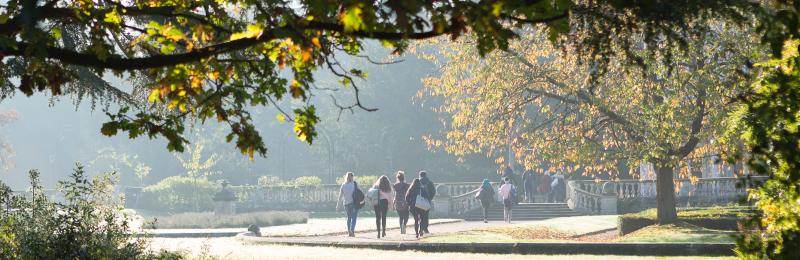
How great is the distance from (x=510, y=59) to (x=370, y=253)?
886 centimetres

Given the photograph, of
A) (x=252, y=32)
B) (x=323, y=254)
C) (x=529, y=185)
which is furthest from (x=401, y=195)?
(x=529, y=185)

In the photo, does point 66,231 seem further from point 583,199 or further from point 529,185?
point 529,185

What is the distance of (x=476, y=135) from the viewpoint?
27312mm

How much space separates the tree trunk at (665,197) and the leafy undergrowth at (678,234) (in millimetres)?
434

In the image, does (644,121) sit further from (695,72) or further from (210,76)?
(210,76)

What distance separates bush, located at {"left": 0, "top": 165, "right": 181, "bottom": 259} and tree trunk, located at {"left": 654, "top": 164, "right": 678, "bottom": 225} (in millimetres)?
14322

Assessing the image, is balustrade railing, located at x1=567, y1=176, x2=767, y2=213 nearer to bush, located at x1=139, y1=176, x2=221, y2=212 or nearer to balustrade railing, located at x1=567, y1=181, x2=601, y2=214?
balustrade railing, located at x1=567, y1=181, x2=601, y2=214

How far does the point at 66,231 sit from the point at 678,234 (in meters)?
13.5

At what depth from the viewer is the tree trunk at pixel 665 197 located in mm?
24266

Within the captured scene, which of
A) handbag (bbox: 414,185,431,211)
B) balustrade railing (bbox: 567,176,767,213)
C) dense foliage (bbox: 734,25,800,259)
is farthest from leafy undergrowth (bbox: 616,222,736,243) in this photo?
dense foliage (bbox: 734,25,800,259)

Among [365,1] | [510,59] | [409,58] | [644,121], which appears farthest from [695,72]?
[409,58]

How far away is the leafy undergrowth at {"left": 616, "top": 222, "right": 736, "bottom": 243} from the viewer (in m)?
20.2

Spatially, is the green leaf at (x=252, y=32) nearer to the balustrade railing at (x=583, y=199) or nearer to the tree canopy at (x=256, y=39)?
the tree canopy at (x=256, y=39)

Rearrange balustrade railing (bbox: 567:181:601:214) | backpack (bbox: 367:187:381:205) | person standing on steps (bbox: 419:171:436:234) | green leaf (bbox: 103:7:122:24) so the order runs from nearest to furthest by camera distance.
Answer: green leaf (bbox: 103:7:122:24), backpack (bbox: 367:187:381:205), person standing on steps (bbox: 419:171:436:234), balustrade railing (bbox: 567:181:601:214)
